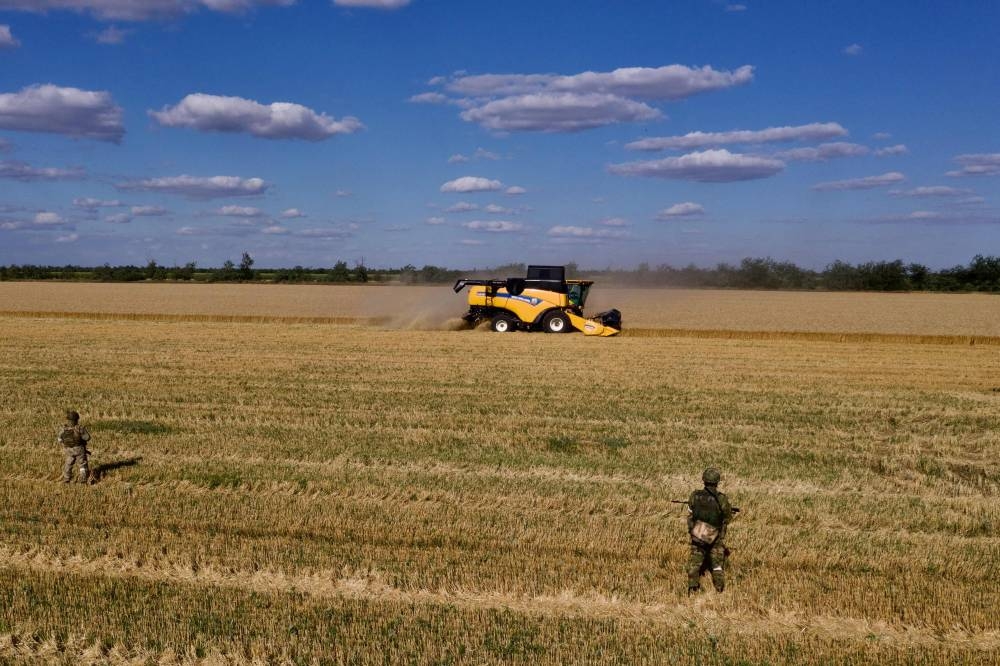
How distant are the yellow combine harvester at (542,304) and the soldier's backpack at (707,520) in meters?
23.5


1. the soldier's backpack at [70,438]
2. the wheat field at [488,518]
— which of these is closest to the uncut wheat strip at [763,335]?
the wheat field at [488,518]

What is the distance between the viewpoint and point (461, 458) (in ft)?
42.5

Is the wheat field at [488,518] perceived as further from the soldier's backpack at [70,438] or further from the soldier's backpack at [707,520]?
the soldier's backpack at [70,438]

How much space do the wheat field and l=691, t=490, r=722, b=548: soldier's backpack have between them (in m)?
0.49

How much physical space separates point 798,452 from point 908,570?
5195mm

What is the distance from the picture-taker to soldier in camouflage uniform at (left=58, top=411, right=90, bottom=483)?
36.6 ft

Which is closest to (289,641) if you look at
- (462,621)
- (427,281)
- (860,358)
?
(462,621)

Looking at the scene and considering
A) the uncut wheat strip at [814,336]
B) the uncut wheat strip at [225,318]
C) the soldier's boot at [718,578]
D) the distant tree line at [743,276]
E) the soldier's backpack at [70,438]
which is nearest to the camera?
the soldier's boot at [718,578]

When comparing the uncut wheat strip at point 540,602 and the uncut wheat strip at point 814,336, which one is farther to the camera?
the uncut wheat strip at point 814,336

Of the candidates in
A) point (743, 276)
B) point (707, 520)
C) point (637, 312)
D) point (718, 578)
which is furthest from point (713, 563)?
point (743, 276)

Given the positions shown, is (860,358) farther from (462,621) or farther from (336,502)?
(462,621)

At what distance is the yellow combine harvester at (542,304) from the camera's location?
A: 31.7 meters

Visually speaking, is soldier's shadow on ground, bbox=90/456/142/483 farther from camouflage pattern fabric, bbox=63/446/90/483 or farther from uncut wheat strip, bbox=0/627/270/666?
uncut wheat strip, bbox=0/627/270/666

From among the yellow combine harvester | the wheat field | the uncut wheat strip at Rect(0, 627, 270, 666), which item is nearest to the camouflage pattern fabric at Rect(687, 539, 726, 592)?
the wheat field
